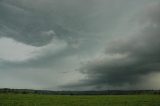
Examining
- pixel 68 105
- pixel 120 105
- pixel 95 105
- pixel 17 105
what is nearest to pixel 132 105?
pixel 120 105

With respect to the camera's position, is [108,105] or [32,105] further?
[108,105]

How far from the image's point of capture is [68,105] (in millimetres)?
46906

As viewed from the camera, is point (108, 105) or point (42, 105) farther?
point (108, 105)

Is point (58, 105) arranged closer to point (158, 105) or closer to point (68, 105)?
point (68, 105)

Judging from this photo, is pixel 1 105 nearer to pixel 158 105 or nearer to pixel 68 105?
pixel 68 105

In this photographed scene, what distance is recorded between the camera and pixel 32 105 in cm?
4619

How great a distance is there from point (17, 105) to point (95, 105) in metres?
11.6

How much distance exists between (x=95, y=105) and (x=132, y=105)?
18.2 ft

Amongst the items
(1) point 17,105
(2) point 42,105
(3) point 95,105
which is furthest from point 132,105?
(1) point 17,105

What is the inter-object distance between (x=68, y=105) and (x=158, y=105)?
13.4m

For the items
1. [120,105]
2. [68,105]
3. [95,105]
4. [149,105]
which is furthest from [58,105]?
[149,105]

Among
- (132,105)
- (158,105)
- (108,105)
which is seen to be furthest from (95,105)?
(158,105)

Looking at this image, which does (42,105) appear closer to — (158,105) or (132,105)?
(132,105)

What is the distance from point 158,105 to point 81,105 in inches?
451
